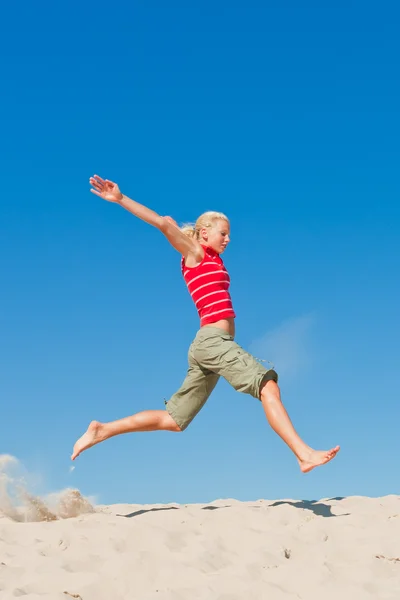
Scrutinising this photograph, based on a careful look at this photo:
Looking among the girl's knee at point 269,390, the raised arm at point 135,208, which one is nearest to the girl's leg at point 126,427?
the girl's knee at point 269,390

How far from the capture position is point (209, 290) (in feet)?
Answer: 20.6

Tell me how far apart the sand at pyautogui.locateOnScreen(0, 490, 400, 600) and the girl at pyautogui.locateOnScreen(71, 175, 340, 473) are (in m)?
0.86

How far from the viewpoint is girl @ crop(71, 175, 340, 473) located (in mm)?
5859

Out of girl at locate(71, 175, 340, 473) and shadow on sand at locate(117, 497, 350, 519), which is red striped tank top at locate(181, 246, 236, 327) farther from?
shadow on sand at locate(117, 497, 350, 519)

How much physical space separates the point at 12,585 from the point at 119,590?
0.67 meters

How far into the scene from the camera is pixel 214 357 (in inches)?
238

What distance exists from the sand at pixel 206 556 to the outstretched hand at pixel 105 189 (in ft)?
8.67

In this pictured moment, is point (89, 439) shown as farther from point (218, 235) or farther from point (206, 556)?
point (218, 235)

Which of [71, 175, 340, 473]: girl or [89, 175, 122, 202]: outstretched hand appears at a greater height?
[89, 175, 122, 202]: outstretched hand

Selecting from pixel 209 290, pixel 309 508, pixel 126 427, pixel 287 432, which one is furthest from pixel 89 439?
pixel 309 508

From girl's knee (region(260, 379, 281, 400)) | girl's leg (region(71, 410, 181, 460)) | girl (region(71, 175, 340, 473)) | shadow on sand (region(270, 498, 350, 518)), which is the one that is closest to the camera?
girl's knee (region(260, 379, 281, 400))

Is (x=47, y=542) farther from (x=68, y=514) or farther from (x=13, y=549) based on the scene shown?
(x=68, y=514)

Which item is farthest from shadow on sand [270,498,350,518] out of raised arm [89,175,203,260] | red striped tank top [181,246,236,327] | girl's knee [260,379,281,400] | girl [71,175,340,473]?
raised arm [89,175,203,260]

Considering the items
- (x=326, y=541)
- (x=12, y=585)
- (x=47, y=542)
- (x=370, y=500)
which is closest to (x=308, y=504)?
(x=370, y=500)
